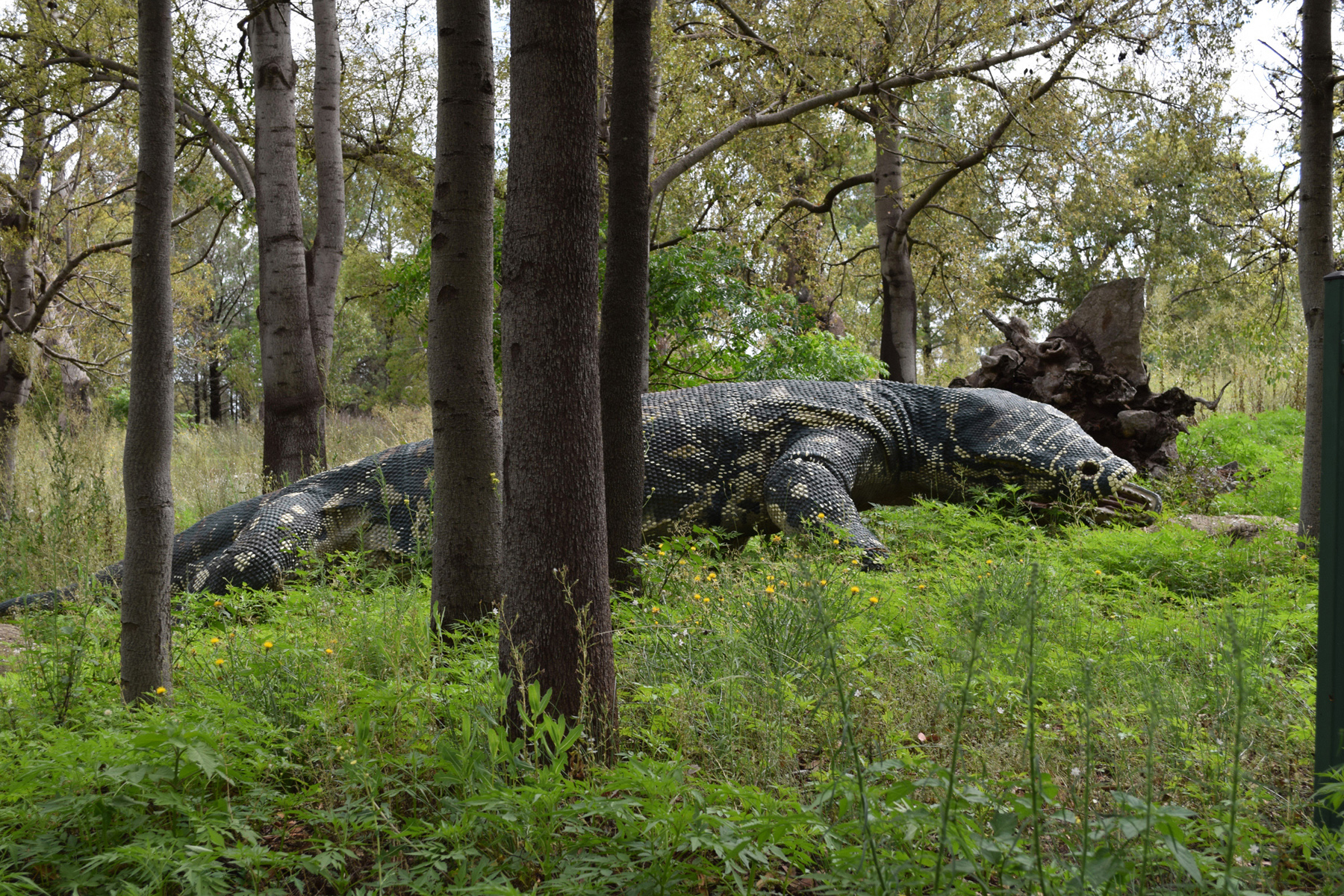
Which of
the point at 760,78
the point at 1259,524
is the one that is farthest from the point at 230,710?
the point at 760,78

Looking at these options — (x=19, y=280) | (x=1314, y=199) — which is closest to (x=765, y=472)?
(x=1314, y=199)

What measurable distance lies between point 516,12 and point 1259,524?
18.4 ft

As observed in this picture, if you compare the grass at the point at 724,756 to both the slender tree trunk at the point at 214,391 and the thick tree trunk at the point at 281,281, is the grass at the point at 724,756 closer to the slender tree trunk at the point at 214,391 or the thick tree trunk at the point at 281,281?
the thick tree trunk at the point at 281,281

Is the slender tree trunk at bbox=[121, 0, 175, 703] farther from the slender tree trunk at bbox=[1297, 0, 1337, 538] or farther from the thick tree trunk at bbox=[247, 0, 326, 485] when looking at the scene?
the slender tree trunk at bbox=[1297, 0, 1337, 538]

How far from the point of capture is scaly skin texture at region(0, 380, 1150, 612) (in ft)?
18.1

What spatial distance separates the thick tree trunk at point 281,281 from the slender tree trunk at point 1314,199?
739 centimetres

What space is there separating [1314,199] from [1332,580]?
15.5 ft

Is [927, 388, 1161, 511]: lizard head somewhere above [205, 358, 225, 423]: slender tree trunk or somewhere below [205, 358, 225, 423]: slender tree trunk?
below

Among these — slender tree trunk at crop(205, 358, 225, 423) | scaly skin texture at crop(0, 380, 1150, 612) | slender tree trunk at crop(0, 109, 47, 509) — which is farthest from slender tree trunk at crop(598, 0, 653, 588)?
slender tree trunk at crop(205, 358, 225, 423)

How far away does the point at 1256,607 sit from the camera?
12.2ft

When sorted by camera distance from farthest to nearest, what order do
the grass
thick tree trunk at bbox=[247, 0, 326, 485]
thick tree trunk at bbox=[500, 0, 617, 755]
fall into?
thick tree trunk at bbox=[247, 0, 326, 485] → thick tree trunk at bbox=[500, 0, 617, 755] → the grass

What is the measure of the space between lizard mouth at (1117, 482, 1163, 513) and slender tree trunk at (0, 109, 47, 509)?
32.6 feet

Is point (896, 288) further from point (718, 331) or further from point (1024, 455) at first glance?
point (1024, 455)

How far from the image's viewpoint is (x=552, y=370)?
7.93 feet
